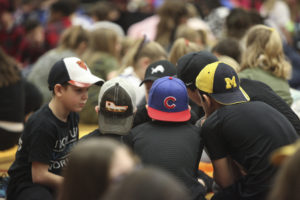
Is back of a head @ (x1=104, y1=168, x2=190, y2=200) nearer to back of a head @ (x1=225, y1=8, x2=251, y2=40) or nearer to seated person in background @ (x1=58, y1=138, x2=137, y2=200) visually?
seated person in background @ (x1=58, y1=138, x2=137, y2=200)

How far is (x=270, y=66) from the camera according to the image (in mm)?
4312

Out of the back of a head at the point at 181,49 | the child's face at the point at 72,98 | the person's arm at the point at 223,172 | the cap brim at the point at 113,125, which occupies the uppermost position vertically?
the child's face at the point at 72,98

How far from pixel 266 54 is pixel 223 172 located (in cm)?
172

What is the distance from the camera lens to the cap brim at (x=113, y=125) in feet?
10.1

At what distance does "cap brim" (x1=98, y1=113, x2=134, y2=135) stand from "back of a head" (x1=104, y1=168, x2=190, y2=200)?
1442 mm

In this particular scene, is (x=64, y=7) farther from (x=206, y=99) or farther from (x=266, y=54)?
(x=206, y=99)

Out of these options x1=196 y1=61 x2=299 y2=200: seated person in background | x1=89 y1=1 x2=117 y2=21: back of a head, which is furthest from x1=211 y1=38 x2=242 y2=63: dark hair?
x1=89 y1=1 x2=117 y2=21: back of a head

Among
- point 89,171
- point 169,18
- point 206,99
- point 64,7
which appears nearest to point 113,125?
point 206,99

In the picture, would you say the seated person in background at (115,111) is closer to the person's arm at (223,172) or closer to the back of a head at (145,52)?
the person's arm at (223,172)

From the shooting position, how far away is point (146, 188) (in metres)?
1.57

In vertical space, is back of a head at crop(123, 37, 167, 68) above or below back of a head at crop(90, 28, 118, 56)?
above

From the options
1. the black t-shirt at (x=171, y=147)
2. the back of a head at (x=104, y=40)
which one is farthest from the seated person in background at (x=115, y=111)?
the back of a head at (x=104, y=40)

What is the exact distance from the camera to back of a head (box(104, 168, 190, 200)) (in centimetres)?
156

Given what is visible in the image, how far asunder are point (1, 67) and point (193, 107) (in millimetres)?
1772
